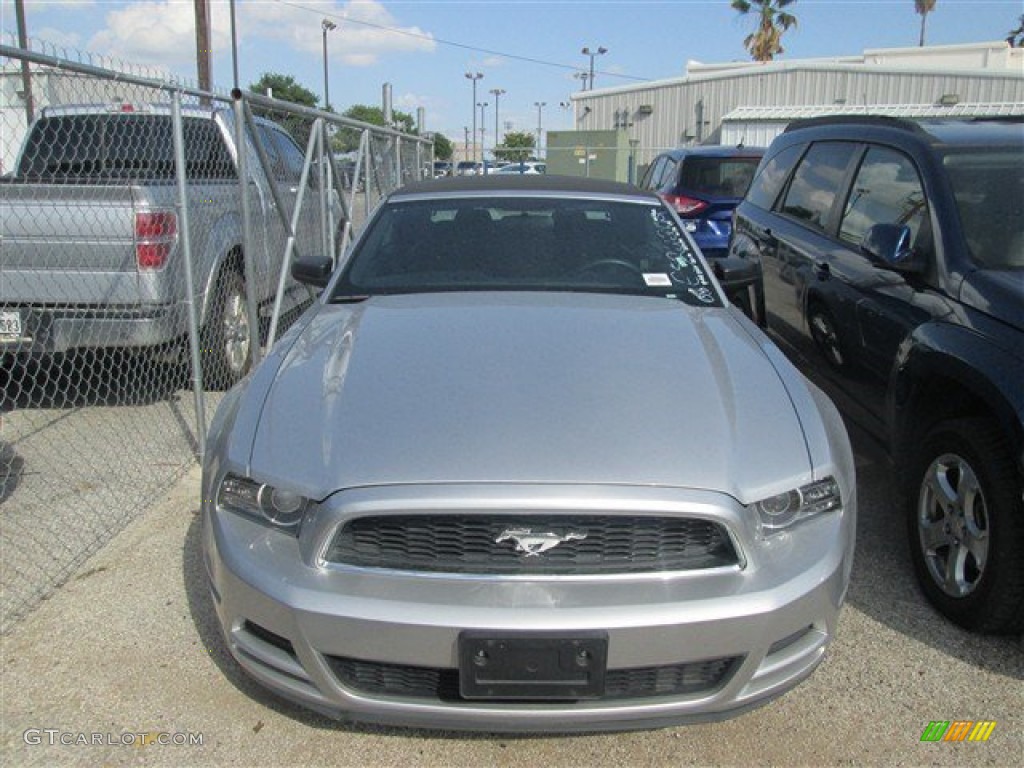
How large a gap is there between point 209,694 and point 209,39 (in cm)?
1753

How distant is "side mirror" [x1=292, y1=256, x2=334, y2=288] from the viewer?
151 inches

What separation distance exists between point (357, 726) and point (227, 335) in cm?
367

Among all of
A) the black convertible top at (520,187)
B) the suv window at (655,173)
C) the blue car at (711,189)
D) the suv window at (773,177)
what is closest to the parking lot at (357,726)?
the black convertible top at (520,187)

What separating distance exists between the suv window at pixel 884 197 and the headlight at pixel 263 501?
2610 millimetres

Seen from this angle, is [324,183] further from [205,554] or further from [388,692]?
[388,692]

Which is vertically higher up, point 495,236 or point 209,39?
point 209,39

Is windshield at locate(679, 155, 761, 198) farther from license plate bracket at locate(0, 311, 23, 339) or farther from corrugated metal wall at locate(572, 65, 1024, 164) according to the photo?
corrugated metal wall at locate(572, 65, 1024, 164)

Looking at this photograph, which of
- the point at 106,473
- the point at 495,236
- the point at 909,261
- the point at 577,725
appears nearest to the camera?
the point at 577,725

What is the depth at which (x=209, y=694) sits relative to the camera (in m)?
2.63

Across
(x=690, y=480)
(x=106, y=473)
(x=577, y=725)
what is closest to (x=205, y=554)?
(x=577, y=725)

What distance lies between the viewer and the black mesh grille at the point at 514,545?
211 centimetres

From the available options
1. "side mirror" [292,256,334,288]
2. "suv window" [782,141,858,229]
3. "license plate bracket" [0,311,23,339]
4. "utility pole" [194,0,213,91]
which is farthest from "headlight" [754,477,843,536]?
"utility pole" [194,0,213,91]

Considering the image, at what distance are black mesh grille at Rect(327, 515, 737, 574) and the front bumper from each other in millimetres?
39

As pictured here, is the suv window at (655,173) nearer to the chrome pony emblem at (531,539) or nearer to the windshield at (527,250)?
the windshield at (527,250)
